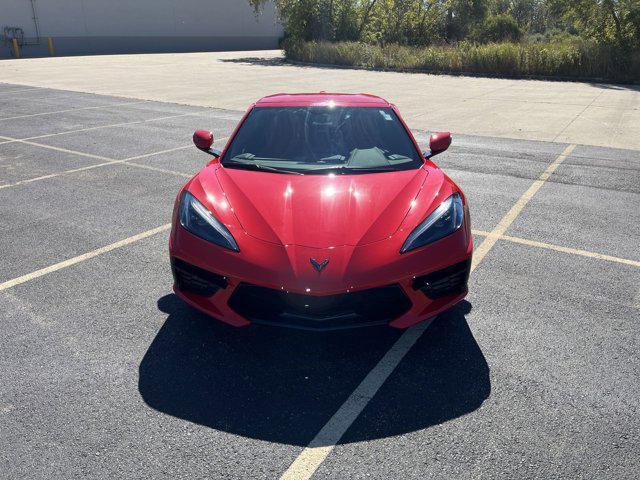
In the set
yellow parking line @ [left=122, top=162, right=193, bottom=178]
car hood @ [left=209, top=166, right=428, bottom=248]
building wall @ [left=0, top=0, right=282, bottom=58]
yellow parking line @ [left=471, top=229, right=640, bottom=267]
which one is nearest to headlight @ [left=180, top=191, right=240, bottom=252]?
car hood @ [left=209, top=166, right=428, bottom=248]

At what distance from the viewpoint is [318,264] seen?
3184mm

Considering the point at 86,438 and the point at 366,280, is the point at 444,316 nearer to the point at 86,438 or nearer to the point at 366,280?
the point at 366,280

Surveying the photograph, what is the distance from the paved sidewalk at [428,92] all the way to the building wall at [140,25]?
12.0 meters

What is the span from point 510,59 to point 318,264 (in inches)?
983

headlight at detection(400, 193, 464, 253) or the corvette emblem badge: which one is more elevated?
headlight at detection(400, 193, 464, 253)

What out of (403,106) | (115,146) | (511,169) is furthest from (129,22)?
(511,169)

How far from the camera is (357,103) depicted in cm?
496

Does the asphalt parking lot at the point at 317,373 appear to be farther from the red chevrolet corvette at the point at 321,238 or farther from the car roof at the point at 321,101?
the car roof at the point at 321,101

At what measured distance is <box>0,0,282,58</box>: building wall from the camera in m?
40.8

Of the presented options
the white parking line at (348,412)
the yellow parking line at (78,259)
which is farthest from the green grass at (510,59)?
the white parking line at (348,412)

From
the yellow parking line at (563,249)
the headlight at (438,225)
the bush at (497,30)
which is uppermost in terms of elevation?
the bush at (497,30)

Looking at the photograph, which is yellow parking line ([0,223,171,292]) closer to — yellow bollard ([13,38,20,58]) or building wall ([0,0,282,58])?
yellow bollard ([13,38,20,58])

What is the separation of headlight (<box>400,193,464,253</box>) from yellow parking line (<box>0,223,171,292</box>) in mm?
3245

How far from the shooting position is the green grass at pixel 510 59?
22500 millimetres
